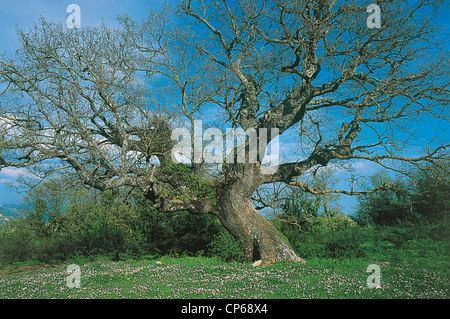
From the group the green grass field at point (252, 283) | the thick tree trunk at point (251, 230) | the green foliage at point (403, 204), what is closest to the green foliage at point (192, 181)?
the thick tree trunk at point (251, 230)

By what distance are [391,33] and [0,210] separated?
75.7ft

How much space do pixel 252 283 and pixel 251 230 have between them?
13.1 feet

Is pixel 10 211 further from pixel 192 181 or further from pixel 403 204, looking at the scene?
pixel 403 204

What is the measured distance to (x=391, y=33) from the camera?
11742mm

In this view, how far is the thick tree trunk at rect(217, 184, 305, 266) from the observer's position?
12.1m

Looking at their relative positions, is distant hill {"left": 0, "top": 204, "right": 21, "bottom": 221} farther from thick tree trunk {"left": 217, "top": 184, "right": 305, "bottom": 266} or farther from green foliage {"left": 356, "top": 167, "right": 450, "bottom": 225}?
green foliage {"left": 356, "top": 167, "right": 450, "bottom": 225}

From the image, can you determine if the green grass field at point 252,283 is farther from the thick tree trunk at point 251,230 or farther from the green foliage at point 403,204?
the green foliage at point 403,204

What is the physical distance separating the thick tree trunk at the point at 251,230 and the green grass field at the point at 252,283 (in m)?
1.08

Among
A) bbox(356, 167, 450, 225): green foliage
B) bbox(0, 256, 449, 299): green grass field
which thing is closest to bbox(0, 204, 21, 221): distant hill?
bbox(0, 256, 449, 299): green grass field

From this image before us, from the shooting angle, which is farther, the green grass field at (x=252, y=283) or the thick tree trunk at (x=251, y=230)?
the thick tree trunk at (x=251, y=230)

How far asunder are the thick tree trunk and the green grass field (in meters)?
1.08

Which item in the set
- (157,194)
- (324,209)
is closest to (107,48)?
(157,194)

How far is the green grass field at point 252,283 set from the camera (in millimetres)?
7457

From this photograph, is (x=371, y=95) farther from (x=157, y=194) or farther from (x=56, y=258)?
(x=56, y=258)
